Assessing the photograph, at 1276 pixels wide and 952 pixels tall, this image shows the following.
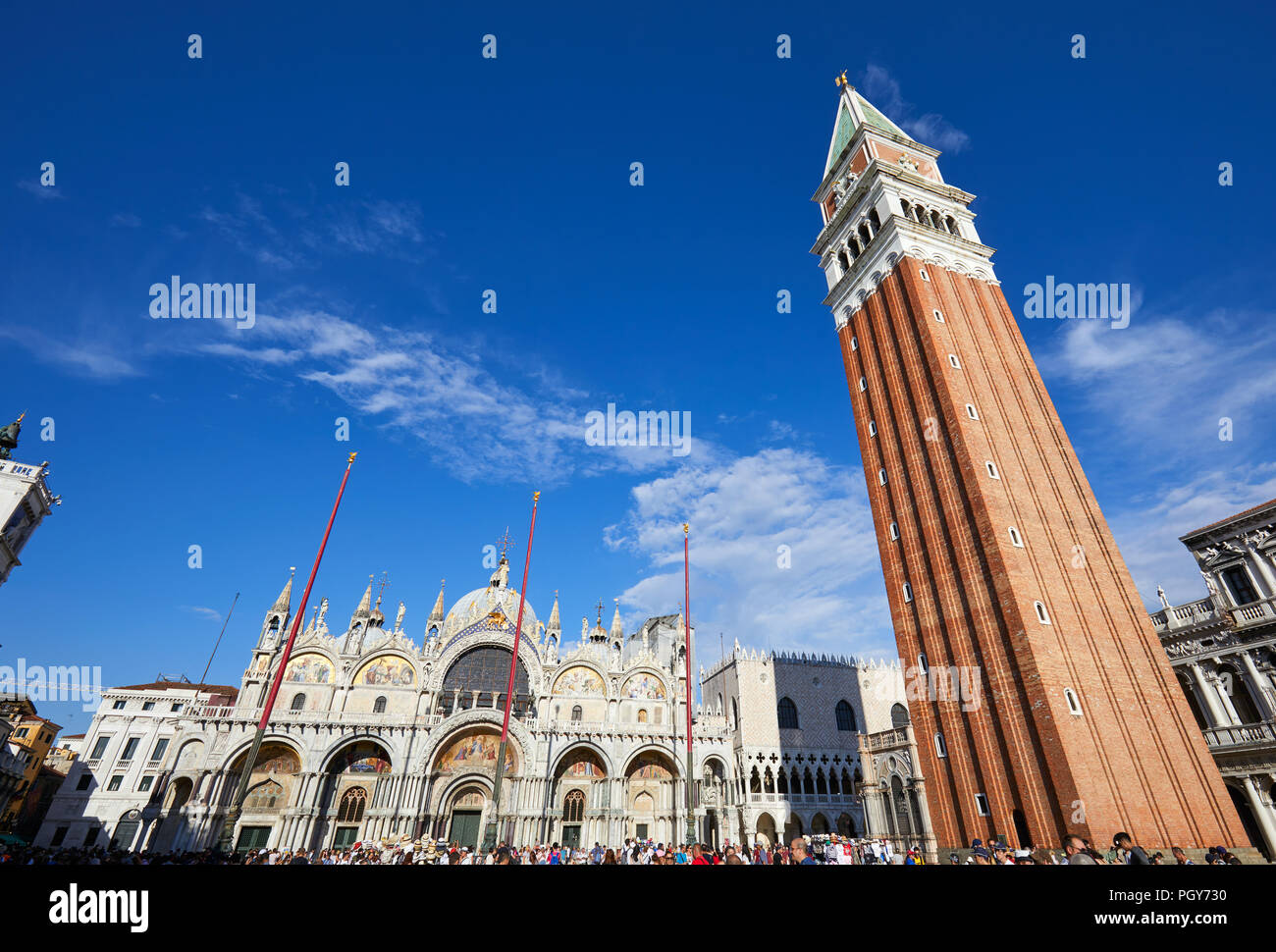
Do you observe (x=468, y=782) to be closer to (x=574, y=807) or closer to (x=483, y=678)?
(x=483, y=678)

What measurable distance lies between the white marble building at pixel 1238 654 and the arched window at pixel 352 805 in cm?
4283

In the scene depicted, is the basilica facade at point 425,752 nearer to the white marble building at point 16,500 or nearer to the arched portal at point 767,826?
the arched portal at point 767,826

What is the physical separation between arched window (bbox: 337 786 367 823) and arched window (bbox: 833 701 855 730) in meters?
33.7

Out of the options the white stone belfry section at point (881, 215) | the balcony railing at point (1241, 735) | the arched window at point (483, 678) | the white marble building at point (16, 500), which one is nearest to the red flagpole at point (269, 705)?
the arched window at point (483, 678)

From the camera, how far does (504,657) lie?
4066cm

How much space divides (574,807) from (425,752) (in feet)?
31.5

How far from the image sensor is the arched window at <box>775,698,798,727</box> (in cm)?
4560

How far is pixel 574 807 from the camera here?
36438 mm

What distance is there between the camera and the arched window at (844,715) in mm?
46969

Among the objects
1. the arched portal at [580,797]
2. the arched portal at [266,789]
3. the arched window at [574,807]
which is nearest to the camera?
the arched portal at [266,789]

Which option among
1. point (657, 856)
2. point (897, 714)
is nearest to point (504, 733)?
point (657, 856)

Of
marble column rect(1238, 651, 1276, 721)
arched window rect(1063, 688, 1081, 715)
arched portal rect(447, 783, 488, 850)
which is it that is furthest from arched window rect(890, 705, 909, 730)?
arched portal rect(447, 783, 488, 850)
